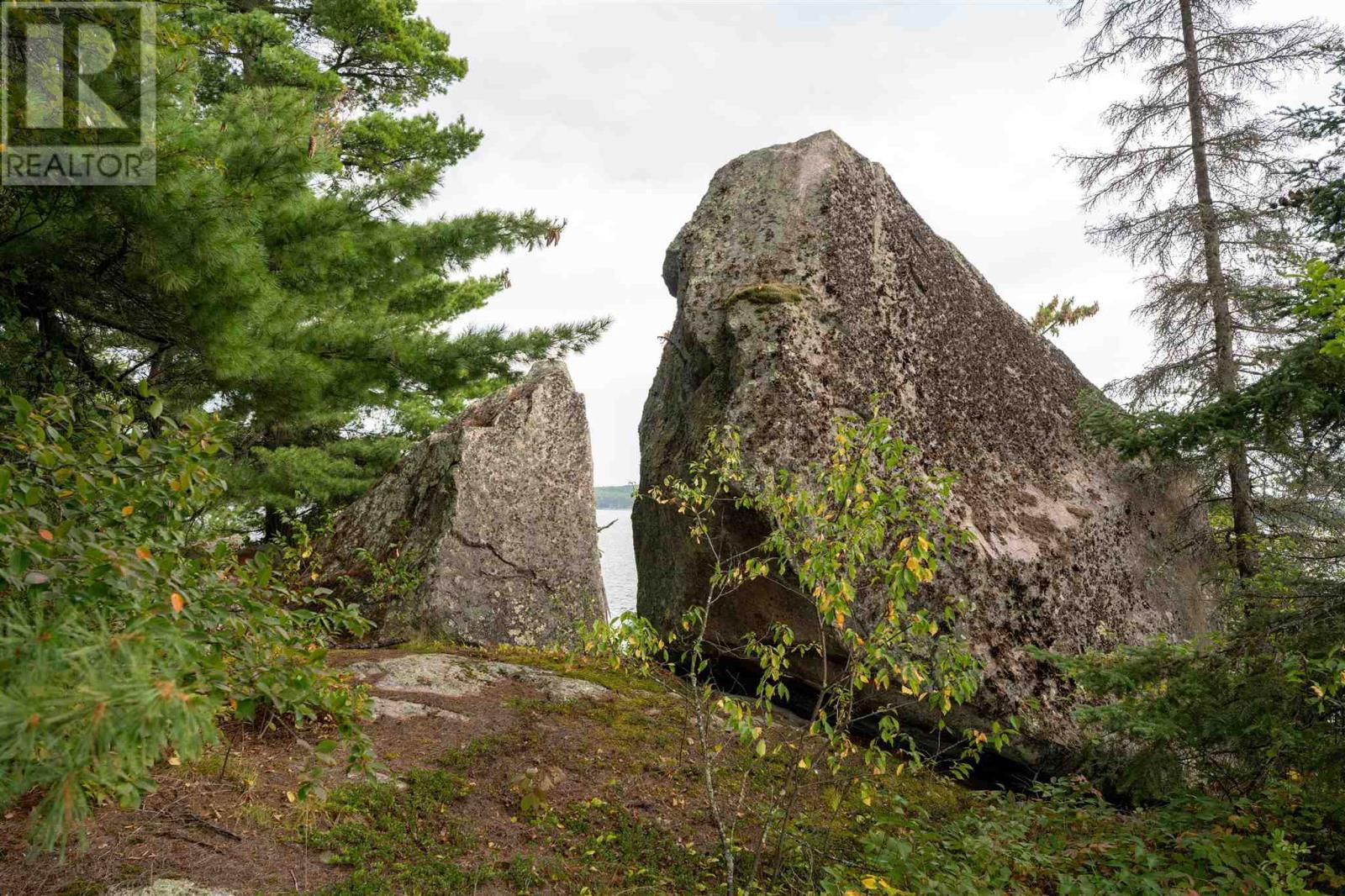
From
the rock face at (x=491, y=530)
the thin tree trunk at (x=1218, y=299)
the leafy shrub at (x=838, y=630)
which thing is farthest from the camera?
the thin tree trunk at (x=1218, y=299)

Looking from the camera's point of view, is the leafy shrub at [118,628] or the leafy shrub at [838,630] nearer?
the leafy shrub at [118,628]

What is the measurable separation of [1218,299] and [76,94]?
9798 millimetres

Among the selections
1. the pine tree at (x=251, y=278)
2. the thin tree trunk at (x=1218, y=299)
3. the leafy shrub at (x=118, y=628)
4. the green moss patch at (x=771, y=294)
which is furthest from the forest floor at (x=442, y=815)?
the thin tree trunk at (x=1218, y=299)

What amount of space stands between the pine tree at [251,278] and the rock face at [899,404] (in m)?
2.24

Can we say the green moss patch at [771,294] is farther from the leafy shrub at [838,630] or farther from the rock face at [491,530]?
the rock face at [491,530]

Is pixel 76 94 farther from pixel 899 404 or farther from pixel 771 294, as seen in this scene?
pixel 899 404

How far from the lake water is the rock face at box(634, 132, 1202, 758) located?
1461 mm

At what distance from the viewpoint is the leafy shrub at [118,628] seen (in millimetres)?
1472

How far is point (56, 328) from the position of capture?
17.7 ft

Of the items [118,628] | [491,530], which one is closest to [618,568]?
[491,530]

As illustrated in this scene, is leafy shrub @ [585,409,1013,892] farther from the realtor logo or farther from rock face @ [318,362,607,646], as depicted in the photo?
the realtor logo

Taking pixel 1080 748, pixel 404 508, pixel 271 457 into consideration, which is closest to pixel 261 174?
pixel 404 508

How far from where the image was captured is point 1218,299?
859 cm

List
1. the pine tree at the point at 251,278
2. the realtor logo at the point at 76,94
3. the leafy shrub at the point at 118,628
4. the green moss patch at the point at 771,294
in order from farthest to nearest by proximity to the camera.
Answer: the green moss patch at the point at 771,294 < the pine tree at the point at 251,278 < the realtor logo at the point at 76,94 < the leafy shrub at the point at 118,628
